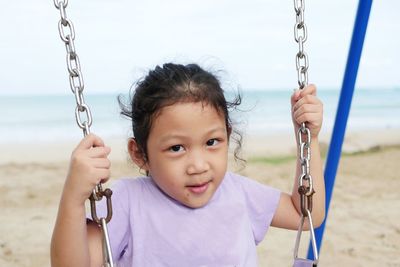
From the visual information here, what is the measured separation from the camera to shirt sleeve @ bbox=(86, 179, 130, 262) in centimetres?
137

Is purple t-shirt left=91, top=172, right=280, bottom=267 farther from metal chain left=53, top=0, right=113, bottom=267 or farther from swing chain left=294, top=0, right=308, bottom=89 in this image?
swing chain left=294, top=0, right=308, bottom=89

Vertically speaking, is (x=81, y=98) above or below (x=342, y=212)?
above

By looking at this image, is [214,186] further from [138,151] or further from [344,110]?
[344,110]

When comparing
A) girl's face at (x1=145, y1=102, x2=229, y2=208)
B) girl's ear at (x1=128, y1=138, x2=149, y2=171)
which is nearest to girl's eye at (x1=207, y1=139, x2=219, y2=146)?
girl's face at (x1=145, y1=102, x2=229, y2=208)

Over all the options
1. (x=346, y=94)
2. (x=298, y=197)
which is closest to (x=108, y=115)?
(x=346, y=94)

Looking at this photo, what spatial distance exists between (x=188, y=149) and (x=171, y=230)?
0.70ft

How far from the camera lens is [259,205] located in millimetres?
1545

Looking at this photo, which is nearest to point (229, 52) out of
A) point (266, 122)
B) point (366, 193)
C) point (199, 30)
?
point (199, 30)

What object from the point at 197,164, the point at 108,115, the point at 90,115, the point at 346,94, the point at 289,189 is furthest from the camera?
the point at 108,115

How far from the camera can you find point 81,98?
1188 mm

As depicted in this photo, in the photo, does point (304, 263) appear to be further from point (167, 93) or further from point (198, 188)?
point (167, 93)

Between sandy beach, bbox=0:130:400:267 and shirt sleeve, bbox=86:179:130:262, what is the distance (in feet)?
0.84

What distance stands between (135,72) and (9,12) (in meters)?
13.9

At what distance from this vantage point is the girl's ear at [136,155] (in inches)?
56.1
